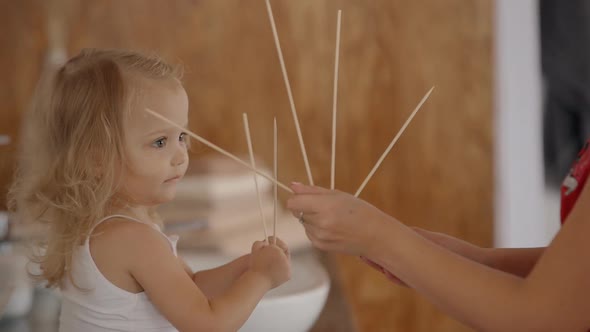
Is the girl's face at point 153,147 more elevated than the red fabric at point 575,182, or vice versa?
the red fabric at point 575,182

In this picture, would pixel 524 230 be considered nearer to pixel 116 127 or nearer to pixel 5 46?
pixel 5 46

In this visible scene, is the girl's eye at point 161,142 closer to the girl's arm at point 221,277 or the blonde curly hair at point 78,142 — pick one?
the blonde curly hair at point 78,142

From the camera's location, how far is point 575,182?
99 centimetres

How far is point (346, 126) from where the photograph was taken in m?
2.63

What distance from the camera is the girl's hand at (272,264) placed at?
112 centimetres

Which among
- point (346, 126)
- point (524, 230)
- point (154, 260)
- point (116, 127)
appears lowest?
point (524, 230)

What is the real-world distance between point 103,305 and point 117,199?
0.51ft

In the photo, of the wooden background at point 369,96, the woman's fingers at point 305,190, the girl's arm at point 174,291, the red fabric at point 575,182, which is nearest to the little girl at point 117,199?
the girl's arm at point 174,291

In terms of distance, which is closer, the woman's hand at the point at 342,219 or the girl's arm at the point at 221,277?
the woman's hand at the point at 342,219

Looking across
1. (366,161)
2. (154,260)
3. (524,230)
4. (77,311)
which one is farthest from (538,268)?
(524,230)

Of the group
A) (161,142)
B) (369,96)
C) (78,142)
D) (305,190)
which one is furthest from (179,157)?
(369,96)

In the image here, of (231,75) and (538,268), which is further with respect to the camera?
(231,75)

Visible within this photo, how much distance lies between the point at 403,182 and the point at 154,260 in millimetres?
1742

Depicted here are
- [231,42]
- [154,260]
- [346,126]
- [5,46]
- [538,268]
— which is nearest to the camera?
[538,268]
